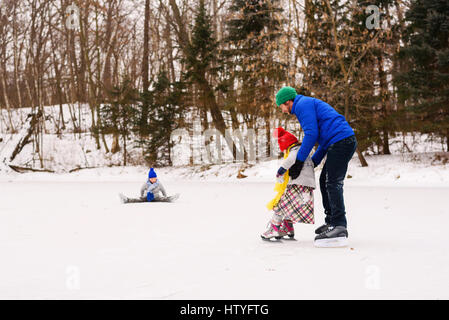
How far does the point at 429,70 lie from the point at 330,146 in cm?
1434

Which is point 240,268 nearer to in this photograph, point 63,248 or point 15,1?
point 63,248

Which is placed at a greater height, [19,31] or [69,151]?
[19,31]

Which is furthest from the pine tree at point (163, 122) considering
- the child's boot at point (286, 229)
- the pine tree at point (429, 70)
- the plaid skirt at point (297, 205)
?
the plaid skirt at point (297, 205)

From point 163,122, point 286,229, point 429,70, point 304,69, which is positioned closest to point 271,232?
point 286,229

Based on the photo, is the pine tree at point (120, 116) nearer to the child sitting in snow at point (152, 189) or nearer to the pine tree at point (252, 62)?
the pine tree at point (252, 62)

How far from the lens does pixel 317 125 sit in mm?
4863

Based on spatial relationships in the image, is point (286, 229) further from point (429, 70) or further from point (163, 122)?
point (163, 122)

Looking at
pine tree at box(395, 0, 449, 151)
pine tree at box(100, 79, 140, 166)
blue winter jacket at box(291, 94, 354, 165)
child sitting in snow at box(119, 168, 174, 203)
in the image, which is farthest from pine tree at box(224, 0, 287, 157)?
blue winter jacket at box(291, 94, 354, 165)

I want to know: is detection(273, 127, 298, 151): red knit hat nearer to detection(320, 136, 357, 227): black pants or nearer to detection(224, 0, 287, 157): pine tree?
detection(320, 136, 357, 227): black pants

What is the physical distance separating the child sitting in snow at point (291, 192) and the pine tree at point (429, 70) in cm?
1224

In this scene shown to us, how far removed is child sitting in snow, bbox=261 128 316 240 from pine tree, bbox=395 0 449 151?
482 inches

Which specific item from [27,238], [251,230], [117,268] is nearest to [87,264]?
[117,268]

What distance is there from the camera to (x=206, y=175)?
21328 millimetres

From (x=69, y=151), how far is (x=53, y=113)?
23.5 ft
